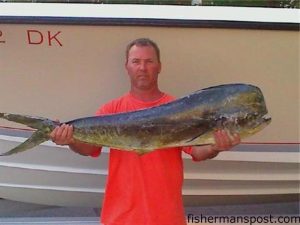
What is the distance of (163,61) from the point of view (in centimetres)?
241

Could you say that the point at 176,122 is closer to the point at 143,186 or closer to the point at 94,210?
the point at 143,186

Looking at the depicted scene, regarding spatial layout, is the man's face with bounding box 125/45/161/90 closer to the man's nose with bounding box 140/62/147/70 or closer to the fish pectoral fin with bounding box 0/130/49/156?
the man's nose with bounding box 140/62/147/70

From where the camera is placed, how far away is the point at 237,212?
3268 mm

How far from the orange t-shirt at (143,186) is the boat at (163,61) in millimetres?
907

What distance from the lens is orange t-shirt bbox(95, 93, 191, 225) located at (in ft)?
4.84

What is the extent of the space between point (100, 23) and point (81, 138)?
103 centimetres

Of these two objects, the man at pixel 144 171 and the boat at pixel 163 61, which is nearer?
the man at pixel 144 171

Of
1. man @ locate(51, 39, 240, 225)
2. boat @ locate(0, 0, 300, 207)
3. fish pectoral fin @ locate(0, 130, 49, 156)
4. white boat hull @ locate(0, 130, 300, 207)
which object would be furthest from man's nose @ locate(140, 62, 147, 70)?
white boat hull @ locate(0, 130, 300, 207)

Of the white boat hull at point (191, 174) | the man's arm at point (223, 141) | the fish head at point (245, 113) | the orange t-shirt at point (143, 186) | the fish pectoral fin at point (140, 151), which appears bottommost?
the white boat hull at point (191, 174)

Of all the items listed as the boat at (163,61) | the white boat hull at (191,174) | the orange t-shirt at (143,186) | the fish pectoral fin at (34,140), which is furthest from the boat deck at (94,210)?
the fish pectoral fin at (34,140)

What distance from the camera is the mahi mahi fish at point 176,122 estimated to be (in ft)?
4.42

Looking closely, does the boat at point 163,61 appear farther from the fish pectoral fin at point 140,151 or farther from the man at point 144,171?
the fish pectoral fin at point 140,151

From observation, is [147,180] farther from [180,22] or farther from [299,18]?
[299,18]

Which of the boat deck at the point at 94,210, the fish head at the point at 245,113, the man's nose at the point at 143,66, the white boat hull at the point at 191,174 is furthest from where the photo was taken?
the boat deck at the point at 94,210
